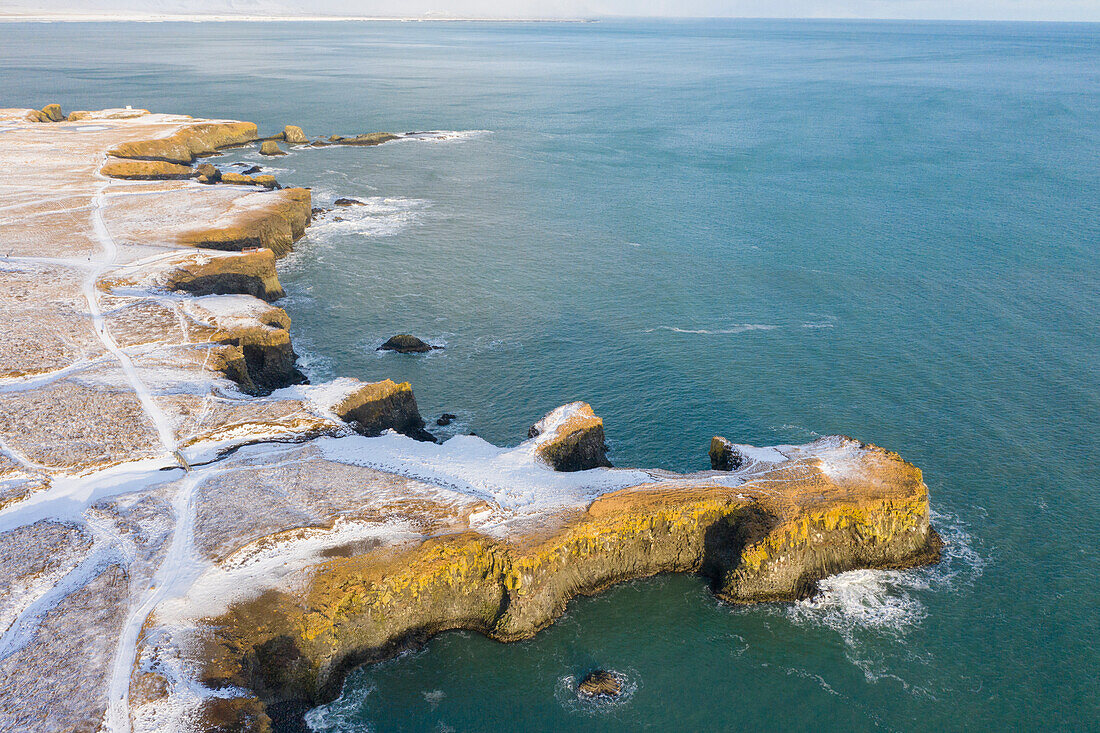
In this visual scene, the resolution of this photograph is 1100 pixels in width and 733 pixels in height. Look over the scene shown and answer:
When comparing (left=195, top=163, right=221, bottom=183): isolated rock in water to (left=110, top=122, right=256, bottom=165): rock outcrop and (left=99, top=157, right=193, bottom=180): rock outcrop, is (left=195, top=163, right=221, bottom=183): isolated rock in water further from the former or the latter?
(left=110, top=122, right=256, bottom=165): rock outcrop

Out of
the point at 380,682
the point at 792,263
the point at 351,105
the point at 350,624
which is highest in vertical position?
the point at 351,105

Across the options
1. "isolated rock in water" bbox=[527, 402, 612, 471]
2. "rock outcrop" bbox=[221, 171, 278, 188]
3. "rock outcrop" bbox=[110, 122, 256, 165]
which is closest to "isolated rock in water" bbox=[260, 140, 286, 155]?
"rock outcrop" bbox=[110, 122, 256, 165]

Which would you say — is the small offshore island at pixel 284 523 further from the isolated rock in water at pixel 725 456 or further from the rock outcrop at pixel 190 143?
the rock outcrop at pixel 190 143

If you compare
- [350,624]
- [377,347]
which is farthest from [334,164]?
[350,624]

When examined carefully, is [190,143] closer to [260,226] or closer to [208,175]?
[208,175]

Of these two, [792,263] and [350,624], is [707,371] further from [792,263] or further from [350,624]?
[350,624]

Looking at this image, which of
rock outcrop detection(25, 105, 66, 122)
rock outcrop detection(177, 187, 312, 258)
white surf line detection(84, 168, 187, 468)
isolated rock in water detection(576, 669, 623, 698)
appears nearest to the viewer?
isolated rock in water detection(576, 669, 623, 698)
